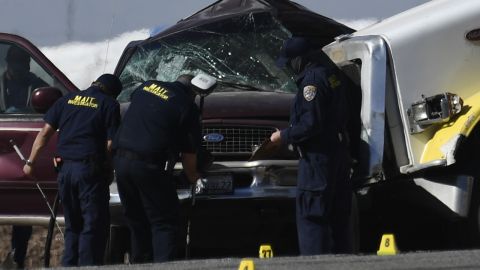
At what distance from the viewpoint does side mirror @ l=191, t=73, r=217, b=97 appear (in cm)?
774

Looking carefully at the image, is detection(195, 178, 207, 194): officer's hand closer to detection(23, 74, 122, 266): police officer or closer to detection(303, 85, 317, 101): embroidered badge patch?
detection(23, 74, 122, 266): police officer

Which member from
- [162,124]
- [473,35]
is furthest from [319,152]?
[473,35]

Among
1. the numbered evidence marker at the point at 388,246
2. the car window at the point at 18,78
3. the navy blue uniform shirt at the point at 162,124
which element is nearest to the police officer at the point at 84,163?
the navy blue uniform shirt at the point at 162,124

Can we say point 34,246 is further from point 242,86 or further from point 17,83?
point 242,86

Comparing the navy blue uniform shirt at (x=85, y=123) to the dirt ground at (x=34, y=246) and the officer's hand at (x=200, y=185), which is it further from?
the dirt ground at (x=34, y=246)

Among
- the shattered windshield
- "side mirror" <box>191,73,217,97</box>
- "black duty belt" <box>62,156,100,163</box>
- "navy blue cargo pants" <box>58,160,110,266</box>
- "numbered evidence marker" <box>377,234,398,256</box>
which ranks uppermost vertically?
the shattered windshield

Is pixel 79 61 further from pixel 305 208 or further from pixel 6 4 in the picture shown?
pixel 305 208

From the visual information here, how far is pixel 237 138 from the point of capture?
26.1ft

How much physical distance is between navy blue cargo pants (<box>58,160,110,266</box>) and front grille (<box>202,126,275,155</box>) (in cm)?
81

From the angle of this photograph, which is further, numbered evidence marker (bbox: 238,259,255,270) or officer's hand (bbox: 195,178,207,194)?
officer's hand (bbox: 195,178,207,194)

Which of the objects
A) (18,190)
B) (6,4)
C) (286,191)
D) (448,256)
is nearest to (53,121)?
(18,190)

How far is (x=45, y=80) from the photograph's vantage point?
8.77m

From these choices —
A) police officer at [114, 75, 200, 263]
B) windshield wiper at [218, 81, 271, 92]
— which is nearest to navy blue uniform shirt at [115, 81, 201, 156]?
police officer at [114, 75, 200, 263]

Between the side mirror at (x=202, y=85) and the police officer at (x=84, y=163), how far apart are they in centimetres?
60
